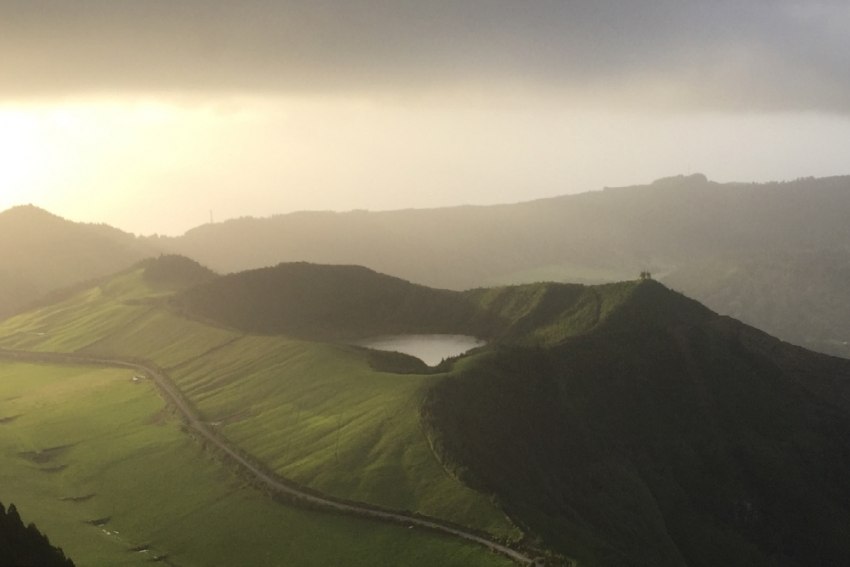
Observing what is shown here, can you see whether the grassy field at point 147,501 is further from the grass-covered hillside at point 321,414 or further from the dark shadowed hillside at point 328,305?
the dark shadowed hillside at point 328,305

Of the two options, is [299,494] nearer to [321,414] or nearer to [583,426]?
[321,414]

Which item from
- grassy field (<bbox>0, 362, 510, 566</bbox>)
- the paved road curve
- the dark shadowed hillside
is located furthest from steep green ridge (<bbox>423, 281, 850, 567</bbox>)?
the dark shadowed hillside

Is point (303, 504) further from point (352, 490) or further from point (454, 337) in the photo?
point (454, 337)

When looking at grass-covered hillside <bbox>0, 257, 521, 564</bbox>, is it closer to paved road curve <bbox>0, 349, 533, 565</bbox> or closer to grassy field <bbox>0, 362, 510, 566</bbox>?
paved road curve <bbox>0, 349, 533, 565</bbox>

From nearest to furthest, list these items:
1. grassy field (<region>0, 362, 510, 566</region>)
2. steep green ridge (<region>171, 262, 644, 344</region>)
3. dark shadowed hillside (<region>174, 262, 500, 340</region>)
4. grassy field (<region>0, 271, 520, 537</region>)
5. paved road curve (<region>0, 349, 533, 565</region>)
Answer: paved road curve (<region>0, 349, 533, 565</region>), grassy field (<region>0, 362, 510, 566</region>), grassy field (<region>0, 271, 520, 537</region>), steep green ridge (<region>171, 262, 644, 344</region>), dark shadowed hillside (<region>174, 262, 500, 340</region>)

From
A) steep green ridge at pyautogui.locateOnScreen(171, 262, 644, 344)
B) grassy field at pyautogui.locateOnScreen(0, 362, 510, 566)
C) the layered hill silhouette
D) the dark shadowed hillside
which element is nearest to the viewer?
grassy field at pyautogui.locateOnScreen(0, 362, 510, 566)

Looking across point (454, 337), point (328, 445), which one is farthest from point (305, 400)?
point (454, 337)
